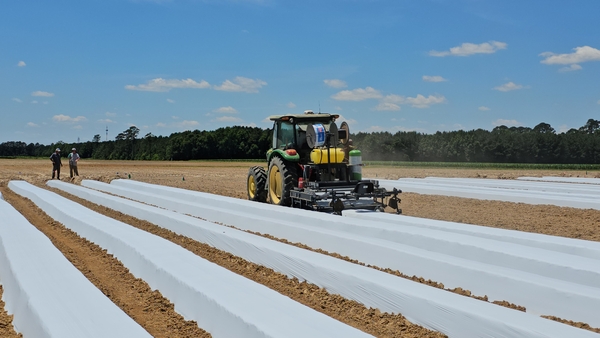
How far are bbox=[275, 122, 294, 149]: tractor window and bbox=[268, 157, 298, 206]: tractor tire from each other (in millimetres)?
390

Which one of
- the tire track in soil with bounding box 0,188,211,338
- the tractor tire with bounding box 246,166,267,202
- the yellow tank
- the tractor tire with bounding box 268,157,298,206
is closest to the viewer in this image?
the tire track in soil with bounding box 0,188,211,338

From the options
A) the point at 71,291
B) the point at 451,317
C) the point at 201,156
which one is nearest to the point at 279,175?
the point at 71,291

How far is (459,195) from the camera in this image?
12.5 metres

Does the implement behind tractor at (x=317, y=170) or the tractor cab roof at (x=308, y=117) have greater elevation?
the tractor cab roof at (x=308, y=117)

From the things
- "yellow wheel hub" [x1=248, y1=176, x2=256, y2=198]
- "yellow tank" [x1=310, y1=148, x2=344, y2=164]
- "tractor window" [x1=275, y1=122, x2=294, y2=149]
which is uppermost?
"tractor window" [x1=275, y1=122, x2=294, y2=149]

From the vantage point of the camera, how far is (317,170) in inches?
360

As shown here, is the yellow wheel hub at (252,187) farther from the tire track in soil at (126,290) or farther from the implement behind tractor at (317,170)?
the tire track in soil at (126,290)

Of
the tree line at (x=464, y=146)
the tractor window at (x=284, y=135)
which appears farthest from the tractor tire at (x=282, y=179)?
the tree line at (x=464, y=146)

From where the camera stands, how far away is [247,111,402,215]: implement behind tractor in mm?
8531

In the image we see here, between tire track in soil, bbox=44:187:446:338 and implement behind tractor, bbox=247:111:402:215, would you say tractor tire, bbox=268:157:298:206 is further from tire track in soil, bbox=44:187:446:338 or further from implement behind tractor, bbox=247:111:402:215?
tire track in soil, bbox=44:187:446:338

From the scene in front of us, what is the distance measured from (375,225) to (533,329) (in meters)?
3.74

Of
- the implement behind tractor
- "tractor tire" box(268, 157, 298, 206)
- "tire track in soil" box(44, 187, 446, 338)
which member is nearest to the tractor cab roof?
the implement behind tractor

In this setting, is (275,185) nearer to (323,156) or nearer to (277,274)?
(323,156)

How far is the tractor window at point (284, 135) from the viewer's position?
975cm
